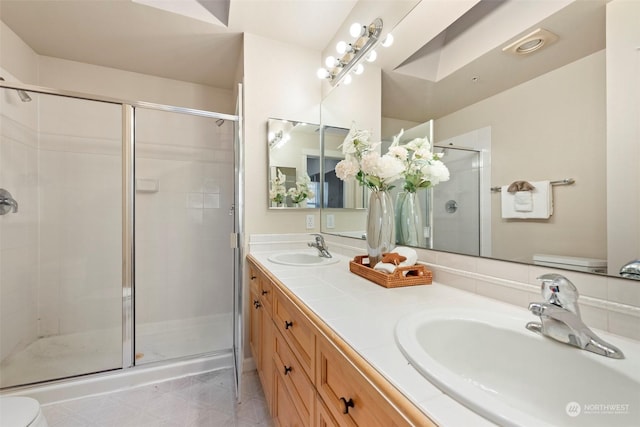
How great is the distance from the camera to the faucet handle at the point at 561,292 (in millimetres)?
529

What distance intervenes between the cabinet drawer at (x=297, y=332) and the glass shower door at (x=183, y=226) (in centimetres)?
144

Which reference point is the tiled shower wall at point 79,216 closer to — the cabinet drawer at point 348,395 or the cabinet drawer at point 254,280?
the cabinet drawer at point 254,280

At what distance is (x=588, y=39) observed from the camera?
64 cm

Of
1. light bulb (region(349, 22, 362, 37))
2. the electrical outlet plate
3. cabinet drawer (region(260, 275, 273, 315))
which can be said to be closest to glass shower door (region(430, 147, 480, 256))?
cabinet drawer (region(260, 275, 273, 315))

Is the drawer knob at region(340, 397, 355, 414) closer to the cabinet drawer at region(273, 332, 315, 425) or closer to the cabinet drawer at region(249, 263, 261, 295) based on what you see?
the cabinet drawer at region(273, 332, 315, 425)

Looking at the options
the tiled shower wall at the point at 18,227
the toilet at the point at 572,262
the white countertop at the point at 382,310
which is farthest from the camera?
the tiled shower wall at the point at 18,227

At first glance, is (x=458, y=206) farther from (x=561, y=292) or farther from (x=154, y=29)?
(x=154, y=29)

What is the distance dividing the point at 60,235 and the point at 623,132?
3139 mm

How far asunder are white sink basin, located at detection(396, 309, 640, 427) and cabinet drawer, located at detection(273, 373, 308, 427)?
0.50m

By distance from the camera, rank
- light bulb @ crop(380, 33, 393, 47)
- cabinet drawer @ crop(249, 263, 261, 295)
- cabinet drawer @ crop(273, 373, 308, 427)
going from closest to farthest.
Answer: cabinet drawer @ crop(273, 373, 308, 427) < light bulb @ crop(380, 33, 393, 47) < cabinet drawer @ crop(249, 263, 261, 295)

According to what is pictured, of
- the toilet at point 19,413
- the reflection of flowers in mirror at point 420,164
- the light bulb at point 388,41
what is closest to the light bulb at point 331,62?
the light bulb at point 388,41

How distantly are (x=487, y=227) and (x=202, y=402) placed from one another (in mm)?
1764

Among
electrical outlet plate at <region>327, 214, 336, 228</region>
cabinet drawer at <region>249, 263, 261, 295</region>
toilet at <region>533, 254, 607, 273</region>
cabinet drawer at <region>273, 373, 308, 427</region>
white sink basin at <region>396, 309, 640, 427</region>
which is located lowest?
cabinet drawer at <region>273, 373, 308, 427</region>

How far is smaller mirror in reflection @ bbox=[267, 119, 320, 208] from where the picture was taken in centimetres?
190
